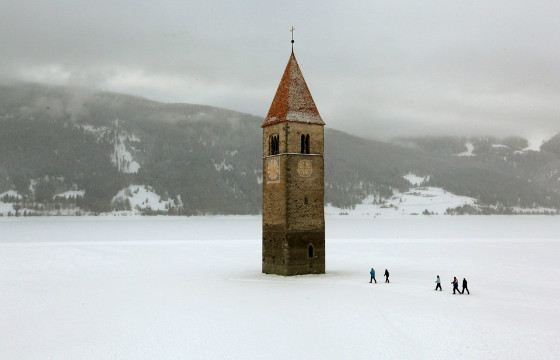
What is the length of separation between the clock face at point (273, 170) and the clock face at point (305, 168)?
210cm

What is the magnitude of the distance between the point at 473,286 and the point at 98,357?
3184cm

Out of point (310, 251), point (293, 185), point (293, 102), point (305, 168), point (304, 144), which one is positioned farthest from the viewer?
point (304, 144)

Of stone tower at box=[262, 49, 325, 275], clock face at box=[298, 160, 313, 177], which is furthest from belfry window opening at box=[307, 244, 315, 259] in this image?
clock face at box=[298, 160, 313, 177]

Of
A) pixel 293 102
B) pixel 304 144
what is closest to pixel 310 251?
pixel 304 144

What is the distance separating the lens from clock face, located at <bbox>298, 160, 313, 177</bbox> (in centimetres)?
5944

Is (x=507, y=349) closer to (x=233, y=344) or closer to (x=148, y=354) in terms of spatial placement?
(x=233, y=344)

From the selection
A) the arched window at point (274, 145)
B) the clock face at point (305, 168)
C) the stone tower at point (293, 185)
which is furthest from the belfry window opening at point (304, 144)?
the arched window at point (274, 145)

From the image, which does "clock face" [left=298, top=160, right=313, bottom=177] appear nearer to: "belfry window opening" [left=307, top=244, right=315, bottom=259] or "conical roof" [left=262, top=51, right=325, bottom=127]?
"conical roof" [left=262, top=51, right=325, bottom=127]

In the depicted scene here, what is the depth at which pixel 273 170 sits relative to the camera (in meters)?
60.9

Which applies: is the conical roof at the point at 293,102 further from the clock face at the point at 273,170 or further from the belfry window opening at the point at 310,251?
the belfry window opening at the point at 310,251

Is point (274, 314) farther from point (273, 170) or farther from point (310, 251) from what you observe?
point (273, 170)

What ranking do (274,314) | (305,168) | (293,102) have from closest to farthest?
1. (274,314)
2. (305,168)
3. (293,102)

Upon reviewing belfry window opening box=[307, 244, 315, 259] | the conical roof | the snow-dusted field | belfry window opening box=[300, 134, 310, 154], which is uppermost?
the conical roof

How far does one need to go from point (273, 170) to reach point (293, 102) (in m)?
6.69
